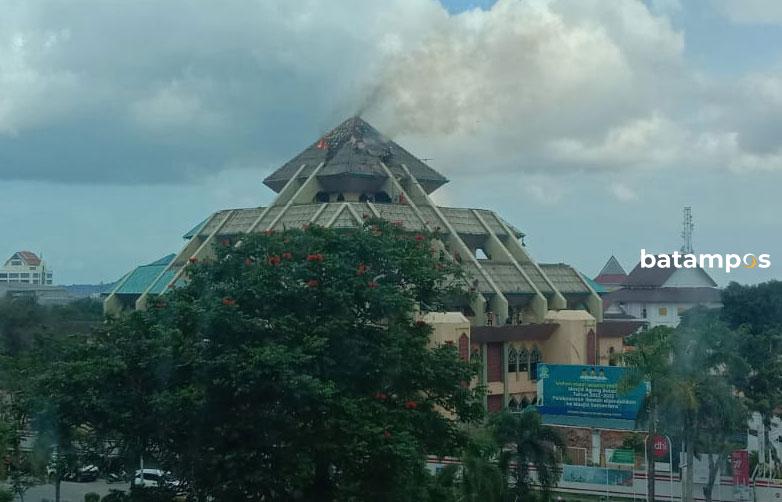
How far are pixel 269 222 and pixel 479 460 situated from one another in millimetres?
33739

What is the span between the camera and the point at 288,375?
20.8 meters

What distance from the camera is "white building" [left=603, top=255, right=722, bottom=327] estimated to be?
9206cm

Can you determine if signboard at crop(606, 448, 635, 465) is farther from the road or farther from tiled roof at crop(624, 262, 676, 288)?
tiled roof at crop(624, 262, 676, 288)

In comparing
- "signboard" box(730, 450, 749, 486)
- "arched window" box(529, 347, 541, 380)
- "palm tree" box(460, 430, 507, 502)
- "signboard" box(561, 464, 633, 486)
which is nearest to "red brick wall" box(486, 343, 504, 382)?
"arched window" box(529, 347, 541, 380)

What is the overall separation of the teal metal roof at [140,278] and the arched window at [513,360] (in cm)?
2135

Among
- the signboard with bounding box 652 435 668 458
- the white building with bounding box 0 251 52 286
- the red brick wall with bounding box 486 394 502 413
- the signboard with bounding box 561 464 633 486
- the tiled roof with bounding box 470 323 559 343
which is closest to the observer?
the signboard with bounding box 652 435 668 458

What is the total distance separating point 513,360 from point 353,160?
15.6 metres

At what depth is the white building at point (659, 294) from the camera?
302ft

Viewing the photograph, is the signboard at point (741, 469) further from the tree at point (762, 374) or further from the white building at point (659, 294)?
the white building at point (659, 294)

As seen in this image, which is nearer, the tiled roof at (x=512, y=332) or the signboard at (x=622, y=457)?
the signboard at (x=622, y=457)

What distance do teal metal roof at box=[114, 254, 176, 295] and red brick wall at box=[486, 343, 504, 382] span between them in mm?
20558

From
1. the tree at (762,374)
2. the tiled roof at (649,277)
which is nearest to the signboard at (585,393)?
→ the tree at (762,374)

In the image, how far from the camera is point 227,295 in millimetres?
22766

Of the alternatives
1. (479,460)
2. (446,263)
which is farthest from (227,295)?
(479,460)
